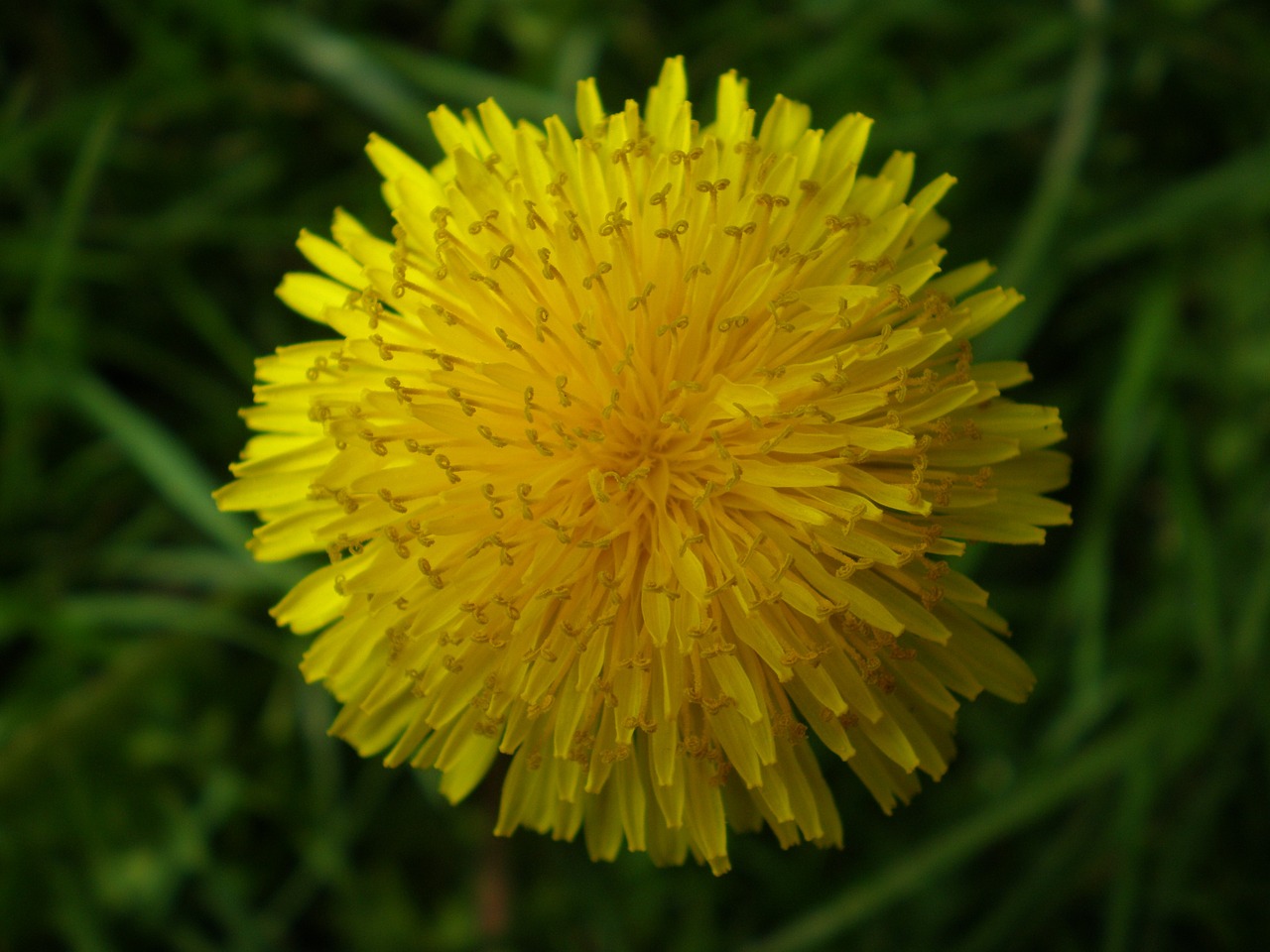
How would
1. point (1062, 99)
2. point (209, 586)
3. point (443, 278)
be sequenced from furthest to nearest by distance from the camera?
point (209, 586) < point (1062, 99) < point (443, 278)

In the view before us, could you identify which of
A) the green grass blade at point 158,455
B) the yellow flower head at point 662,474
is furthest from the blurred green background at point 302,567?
the yellow flower head at point 662,474

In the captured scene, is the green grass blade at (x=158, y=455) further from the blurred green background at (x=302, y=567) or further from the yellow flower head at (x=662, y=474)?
the yellow flower head at (x=662, y=474)

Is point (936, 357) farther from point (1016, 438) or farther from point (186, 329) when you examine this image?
point (186, 329)

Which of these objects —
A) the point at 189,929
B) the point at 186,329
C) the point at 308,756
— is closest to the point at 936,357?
the point at 308,756

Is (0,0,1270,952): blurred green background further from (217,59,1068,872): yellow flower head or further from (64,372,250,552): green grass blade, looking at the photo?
(217,59,1068,872): yellow flower head

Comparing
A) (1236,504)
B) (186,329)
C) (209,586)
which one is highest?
(186,329)

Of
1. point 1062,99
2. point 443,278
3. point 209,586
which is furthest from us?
point 209,586

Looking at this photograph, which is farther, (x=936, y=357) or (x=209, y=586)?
(x=209, y=586)
